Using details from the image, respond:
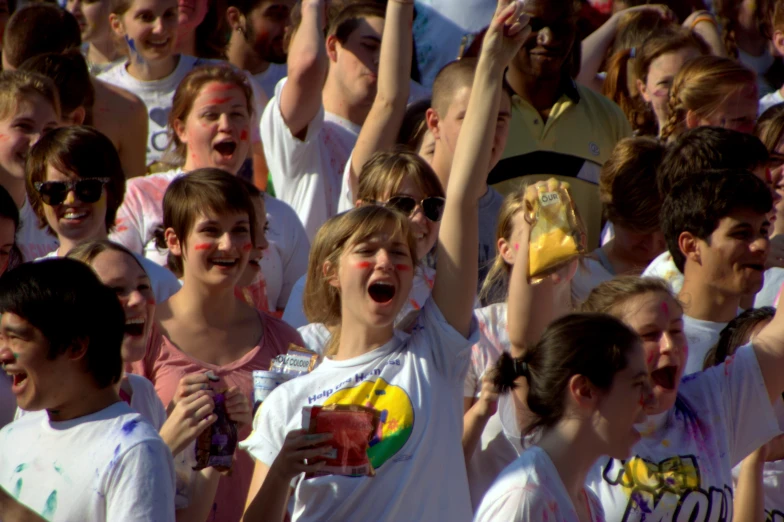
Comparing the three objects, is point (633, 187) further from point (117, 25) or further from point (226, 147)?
point (117, 25)

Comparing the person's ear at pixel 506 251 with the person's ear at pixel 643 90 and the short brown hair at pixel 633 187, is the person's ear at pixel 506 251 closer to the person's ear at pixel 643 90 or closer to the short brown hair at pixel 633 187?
the short brown hair at pixel 633 187

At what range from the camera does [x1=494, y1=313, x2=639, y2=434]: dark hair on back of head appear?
3219mm

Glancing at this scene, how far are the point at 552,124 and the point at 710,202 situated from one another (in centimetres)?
144

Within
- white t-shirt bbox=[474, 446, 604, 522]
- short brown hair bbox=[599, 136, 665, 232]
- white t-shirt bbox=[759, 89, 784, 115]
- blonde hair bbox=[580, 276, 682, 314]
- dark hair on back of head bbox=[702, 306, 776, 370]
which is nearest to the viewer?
white t-shirt bbox=[474, 446, 604, 522]

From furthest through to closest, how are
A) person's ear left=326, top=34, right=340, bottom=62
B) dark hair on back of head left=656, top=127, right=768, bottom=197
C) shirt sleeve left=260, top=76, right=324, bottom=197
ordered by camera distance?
person's ear left=326, top=34, right=340, bottom=62, shirt sleeve left=260, top=76, right=324, bottom=197, dark hair on back of head left=656, top=127, right=768, bottom=197

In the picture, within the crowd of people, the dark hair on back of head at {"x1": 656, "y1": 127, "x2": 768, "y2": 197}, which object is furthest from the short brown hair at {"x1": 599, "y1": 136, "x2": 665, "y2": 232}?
the dark hair on back of head at {"x1": 656, "y1": 127, "x2": 768, "y2": 197}

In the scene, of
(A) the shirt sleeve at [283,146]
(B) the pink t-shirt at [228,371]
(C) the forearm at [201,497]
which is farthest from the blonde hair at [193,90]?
(C) the forearm at [201,497]

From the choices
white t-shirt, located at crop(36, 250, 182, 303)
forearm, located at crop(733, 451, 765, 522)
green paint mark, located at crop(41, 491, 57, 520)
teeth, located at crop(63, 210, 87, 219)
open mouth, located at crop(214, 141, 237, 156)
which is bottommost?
forearm, located at crop(733, 451, 765, 522)

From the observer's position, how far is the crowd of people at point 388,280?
306cm

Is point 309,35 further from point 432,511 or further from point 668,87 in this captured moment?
point 432,511

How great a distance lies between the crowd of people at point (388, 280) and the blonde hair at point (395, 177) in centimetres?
1

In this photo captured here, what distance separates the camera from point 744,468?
3996 mm

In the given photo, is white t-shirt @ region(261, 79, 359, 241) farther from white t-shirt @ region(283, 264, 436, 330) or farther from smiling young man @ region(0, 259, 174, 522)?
smiling young man @ region(0, 259, 174, 522)

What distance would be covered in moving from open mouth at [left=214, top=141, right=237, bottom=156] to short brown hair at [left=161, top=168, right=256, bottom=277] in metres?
0.82
